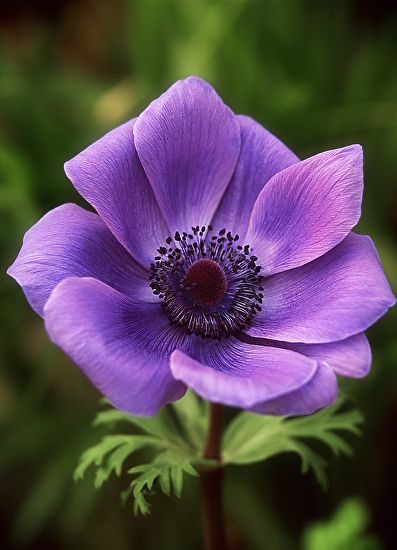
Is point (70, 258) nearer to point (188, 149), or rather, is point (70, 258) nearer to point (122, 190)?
point (122, 190)

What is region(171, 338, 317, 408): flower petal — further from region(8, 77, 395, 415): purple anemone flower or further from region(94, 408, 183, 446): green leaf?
Answer: region(94, 408, 183, 446): green leaf

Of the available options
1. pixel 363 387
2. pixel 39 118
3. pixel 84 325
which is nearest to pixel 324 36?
pixel 39 118

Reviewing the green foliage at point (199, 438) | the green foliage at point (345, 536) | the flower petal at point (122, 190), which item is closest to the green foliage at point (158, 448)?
the green foliage at point (199, 438)

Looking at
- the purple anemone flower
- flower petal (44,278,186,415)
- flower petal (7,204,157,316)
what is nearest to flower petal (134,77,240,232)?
the purple anemone flower

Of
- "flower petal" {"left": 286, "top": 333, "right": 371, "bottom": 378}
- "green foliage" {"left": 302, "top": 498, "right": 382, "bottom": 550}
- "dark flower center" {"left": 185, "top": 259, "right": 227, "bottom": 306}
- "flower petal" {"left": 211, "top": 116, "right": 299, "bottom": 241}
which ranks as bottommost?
"green foliage" {"left": 302, "top": 498, "right": 382, "bottom": 550}

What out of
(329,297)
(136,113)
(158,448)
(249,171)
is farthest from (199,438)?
(136,113)

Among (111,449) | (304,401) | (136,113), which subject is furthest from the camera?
(136,113)

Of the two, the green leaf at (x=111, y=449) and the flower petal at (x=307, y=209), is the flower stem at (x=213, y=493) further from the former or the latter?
the flower petal at (x=307, y=209)

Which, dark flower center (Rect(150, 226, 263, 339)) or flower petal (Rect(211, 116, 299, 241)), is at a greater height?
flower petal (Rect(211, 116, 299, 241))
